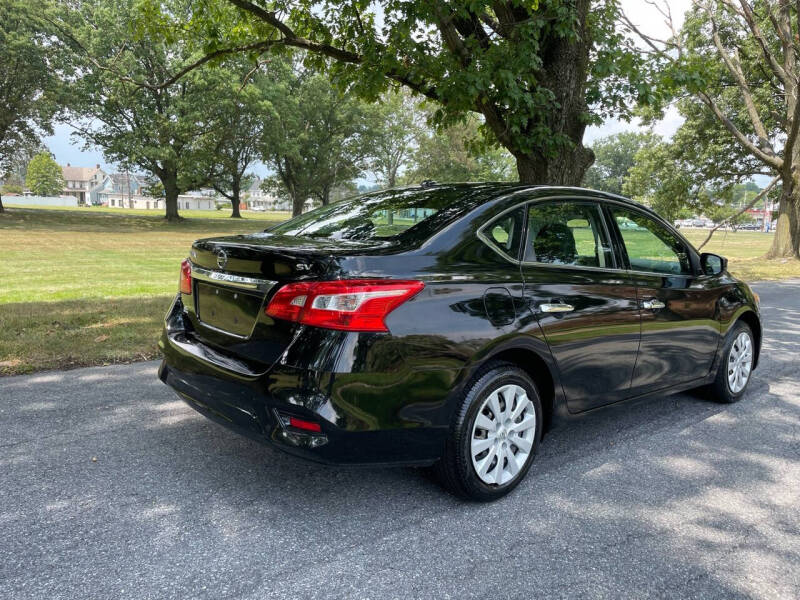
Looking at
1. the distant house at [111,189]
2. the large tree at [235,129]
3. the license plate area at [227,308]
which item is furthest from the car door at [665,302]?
the distant house at [111,189]

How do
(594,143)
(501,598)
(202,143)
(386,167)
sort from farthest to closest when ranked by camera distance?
(594,143) → (386,167) → (202,143) → (501,598)

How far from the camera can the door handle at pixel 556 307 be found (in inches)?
124

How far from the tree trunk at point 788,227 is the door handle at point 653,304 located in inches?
829

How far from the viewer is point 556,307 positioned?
10.5ft

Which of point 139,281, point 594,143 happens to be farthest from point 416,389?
point 594,143

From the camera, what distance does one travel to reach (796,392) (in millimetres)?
5113

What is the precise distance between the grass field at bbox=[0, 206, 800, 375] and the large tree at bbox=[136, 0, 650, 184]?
4.74 m

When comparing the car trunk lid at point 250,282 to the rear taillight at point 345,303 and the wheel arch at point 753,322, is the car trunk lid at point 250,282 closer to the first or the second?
the rear taillight at point 345,303

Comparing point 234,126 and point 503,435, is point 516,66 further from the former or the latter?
point 234,126

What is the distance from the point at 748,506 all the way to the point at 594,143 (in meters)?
119

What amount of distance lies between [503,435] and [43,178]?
136227mm

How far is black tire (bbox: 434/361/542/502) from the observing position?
283 centimetres

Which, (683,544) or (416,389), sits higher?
(416,389)

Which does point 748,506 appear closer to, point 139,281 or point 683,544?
point 683,544
